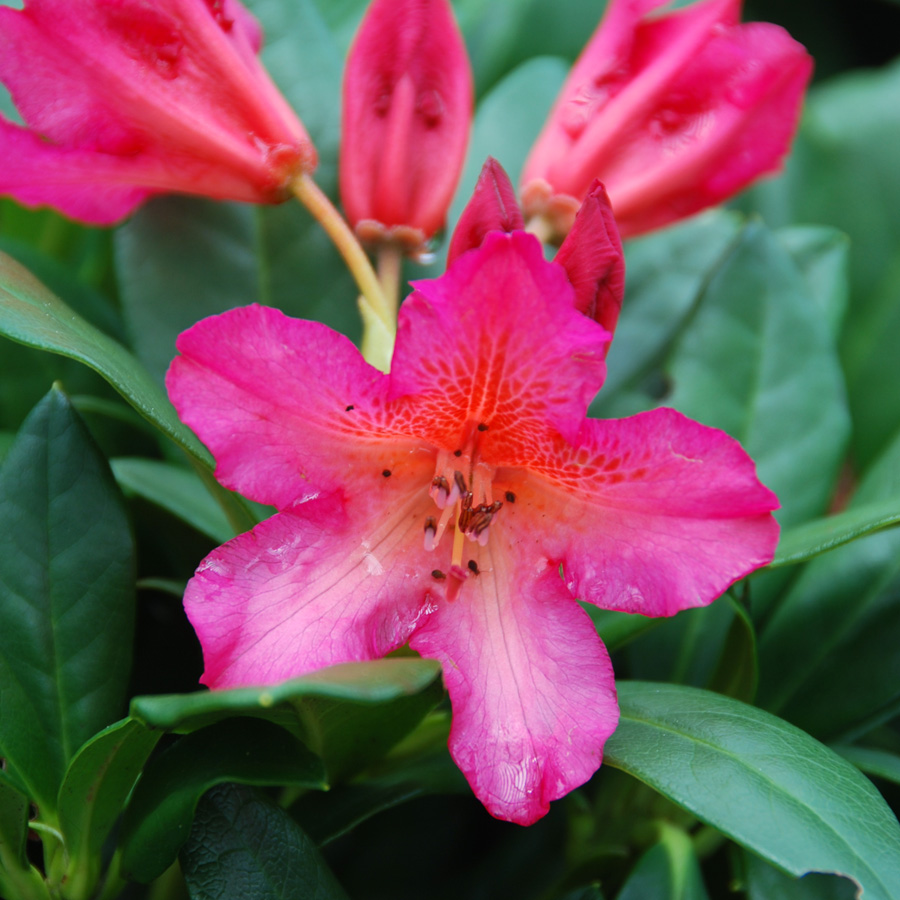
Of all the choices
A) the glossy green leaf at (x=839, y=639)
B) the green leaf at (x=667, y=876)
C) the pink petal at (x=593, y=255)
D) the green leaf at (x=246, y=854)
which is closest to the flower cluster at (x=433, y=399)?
the pink petal at (x=593, y=255)

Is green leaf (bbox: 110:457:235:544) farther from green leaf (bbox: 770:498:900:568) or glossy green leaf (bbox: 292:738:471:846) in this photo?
green leaf (bbox: 770:498:900:568)

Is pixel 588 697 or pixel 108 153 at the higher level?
pixel 108 153

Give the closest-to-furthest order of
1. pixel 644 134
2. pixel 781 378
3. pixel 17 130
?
pixel 17 130, pixel 644 134, pixel 781 378

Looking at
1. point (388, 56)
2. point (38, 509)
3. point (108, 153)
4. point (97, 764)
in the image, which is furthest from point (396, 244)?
point (97, 764)

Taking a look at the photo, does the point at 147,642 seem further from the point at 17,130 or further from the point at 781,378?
the point at 781,378

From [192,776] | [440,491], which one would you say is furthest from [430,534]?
[192,776]

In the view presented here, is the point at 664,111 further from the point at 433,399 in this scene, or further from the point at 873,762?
the point at 873,762

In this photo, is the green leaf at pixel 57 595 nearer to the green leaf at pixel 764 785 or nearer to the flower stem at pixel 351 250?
the flower stem at pixel 351 250
